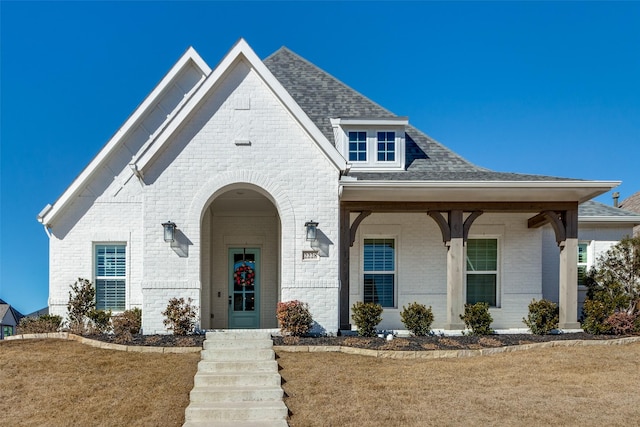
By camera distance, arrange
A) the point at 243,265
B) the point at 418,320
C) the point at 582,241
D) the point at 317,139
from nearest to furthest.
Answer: the point at 317,139
the point at 418,320
the point at 243,265
the point at 582,241

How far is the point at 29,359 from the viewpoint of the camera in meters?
9.78

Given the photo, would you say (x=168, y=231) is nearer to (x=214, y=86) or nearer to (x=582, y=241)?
(x=214, y=86)

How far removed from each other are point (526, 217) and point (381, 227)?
431cm

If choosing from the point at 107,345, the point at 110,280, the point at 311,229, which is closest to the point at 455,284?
the point at 311,229

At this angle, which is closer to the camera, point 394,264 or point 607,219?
point 394,264

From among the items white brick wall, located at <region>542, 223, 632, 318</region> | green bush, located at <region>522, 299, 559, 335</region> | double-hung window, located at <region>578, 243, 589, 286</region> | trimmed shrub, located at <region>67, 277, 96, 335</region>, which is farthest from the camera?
double-hung window, located at <region>578, 243, 589, 286</region>

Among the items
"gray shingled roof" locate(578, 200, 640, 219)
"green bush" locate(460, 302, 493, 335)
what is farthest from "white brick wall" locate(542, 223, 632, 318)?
"green bush" locate(460, 302, 493, 335)

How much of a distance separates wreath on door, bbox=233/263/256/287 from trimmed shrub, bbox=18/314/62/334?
4688mm

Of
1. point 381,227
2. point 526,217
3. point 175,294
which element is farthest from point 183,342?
point 526,217

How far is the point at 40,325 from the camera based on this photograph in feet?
40.3

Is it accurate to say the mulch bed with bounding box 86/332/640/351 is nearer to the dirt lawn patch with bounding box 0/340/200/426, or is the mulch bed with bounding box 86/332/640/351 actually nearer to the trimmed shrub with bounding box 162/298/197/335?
the trimmed shrub with bounding box 162/298/197/335

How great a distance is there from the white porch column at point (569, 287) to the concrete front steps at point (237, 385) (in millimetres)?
7758

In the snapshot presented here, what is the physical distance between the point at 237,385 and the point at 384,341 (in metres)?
3.81

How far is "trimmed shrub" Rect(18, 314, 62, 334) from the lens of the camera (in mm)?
12242
